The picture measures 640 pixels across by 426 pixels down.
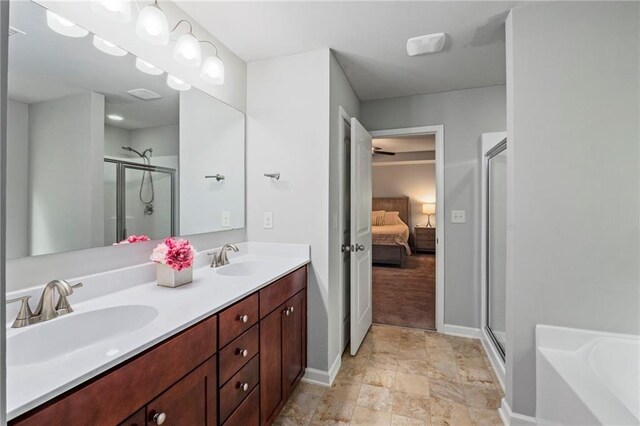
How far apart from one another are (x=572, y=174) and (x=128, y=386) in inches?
82.4

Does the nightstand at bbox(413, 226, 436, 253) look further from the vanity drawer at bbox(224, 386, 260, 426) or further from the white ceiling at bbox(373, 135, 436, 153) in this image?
the vanity drawer at bbox(224, 386, 260, 426)

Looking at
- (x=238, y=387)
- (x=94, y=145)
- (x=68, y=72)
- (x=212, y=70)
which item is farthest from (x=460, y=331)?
(x=68, y=72)

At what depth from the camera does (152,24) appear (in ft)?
4.44

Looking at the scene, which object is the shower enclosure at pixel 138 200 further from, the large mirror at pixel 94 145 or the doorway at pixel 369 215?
the doorway at pixel 369 215

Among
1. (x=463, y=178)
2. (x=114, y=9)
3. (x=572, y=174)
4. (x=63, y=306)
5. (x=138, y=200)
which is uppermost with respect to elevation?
(x=114, y=9)

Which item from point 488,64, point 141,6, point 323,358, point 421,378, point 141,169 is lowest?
point 421,378

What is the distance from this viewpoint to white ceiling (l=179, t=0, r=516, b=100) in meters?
1.58

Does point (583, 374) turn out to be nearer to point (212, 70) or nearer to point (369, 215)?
point (369, 215)

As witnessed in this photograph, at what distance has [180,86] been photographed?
1.62 metres

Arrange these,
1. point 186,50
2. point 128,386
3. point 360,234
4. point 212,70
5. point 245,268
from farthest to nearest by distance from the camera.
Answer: point 360,234 < point 245,268 < point 212,70 < point 186,50 < point 128,386

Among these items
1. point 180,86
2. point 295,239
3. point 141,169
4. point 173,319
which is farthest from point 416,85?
point 173,319

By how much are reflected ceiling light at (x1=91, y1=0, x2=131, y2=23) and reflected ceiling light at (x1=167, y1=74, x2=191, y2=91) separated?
325mm

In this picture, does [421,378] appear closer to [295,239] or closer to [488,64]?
[295,239]

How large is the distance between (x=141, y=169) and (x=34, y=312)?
2.47ft
